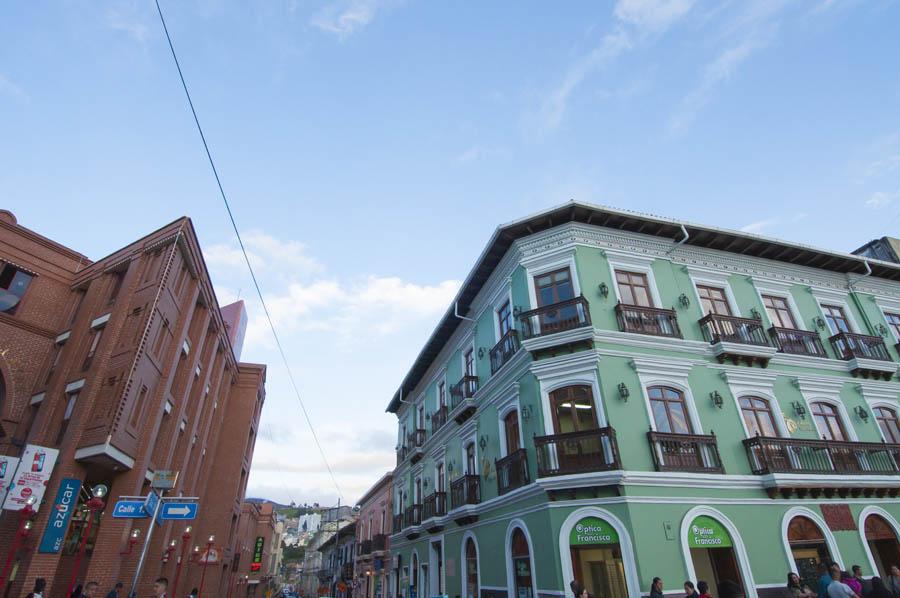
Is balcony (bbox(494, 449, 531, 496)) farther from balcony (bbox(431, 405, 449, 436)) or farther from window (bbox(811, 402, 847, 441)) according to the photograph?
window (bbox(811, 402, 847, 441))

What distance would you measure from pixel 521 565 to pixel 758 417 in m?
8.45

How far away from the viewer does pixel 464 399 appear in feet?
62.1

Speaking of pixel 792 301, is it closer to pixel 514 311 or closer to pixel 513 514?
pixel 514 311

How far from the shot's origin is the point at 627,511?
11.5 meters

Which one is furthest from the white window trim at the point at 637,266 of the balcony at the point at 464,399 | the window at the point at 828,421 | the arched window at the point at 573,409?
the balcony at the point at 464,399

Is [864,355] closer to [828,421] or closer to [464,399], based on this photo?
[828,421]

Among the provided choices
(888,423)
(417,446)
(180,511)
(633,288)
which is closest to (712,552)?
(633,288)

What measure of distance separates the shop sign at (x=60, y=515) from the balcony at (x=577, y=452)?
14.2m

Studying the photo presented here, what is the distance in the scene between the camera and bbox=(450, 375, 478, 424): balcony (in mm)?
18641

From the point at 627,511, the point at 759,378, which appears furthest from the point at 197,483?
the point at 759,378

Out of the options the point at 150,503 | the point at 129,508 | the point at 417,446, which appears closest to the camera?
the point at 150,503

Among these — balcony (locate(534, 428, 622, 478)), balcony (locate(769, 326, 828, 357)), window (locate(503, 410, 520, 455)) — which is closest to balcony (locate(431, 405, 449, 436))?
window (locate(503, 410, 520, 455))

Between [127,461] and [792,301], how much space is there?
24.4 meters

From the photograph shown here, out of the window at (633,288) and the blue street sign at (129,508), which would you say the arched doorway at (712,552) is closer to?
the window at (633,288)
